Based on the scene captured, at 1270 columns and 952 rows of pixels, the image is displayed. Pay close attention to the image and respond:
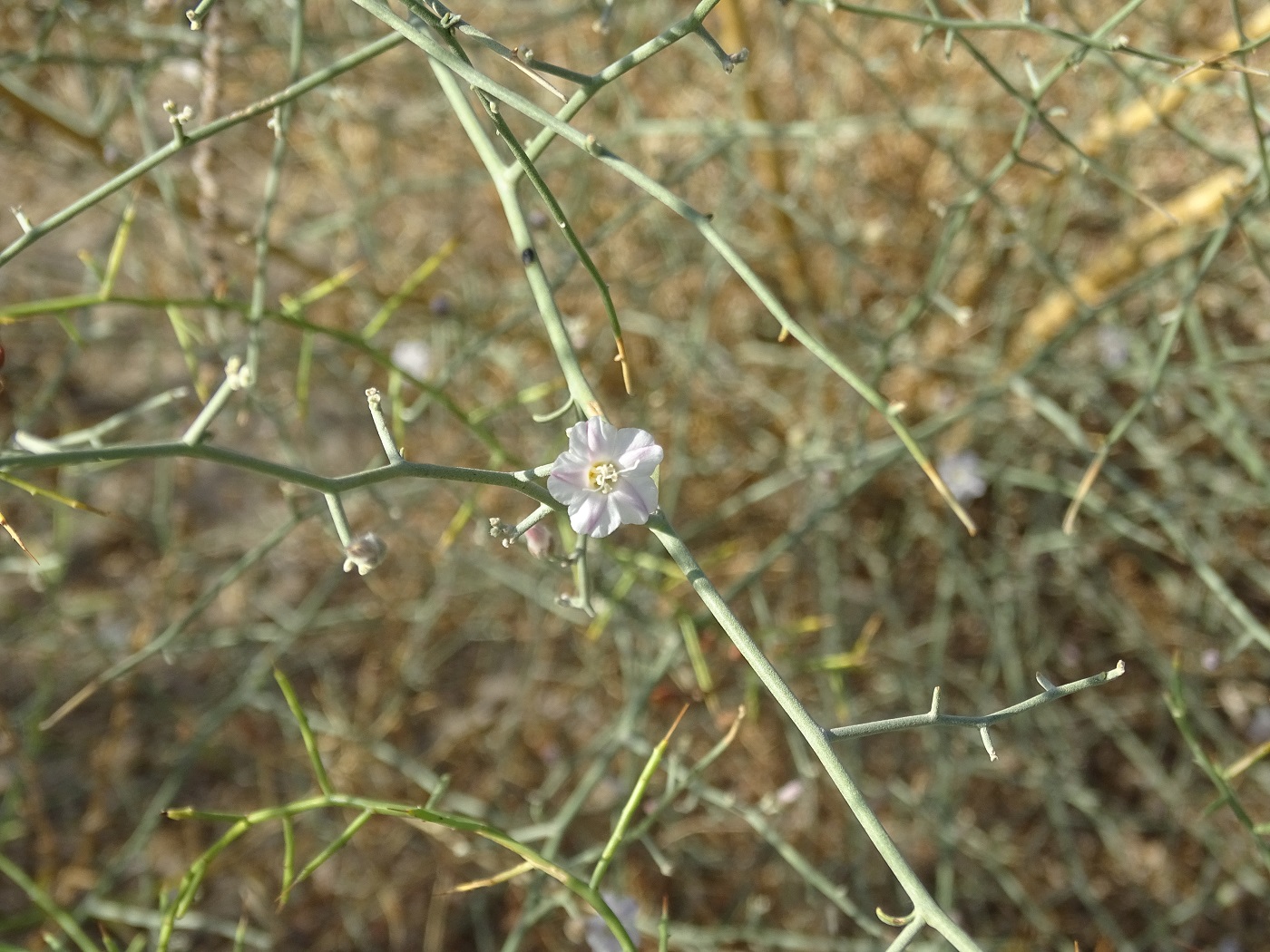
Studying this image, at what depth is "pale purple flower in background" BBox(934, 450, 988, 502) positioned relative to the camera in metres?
3.01

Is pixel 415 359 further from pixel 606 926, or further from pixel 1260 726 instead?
pixel 1260 726

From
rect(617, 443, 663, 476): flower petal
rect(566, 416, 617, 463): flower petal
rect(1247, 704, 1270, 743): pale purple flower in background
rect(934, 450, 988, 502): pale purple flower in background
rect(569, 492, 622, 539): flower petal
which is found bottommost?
rect(1247, 704, 1270, 743): pale purple flower in background

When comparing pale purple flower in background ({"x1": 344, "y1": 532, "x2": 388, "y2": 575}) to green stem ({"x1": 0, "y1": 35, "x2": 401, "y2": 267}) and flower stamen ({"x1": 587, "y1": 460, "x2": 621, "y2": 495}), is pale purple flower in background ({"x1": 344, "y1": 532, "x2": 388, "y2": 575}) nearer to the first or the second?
flower stamen ({"x1": 587, "y1": 460, "x2": 621, "y2": 495})

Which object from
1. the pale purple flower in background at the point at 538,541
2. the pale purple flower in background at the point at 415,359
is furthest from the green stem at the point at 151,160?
the pale purple flower in background at the point at 415,359

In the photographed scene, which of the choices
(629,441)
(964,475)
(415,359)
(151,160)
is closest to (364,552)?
(629,441)

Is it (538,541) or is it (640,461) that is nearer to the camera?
(640,461)

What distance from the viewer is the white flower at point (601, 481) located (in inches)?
46.3

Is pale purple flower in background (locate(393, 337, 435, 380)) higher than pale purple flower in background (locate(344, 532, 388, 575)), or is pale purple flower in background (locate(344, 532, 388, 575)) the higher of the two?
pale purple flower in background (locate(344, 532, 388, 575))

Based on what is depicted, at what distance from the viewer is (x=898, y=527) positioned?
11.4ft

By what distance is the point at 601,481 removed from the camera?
47.5 inches

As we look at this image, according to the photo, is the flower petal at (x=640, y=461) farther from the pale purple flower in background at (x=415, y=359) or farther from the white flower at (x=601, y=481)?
the pale purple flower in background at (x=415, y=359)

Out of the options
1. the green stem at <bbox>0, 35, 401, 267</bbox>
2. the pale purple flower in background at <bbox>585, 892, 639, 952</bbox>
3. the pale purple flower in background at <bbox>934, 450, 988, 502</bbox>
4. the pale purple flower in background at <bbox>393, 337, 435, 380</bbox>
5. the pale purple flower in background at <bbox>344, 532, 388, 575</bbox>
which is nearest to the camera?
the pale purple flower in background at <bbox>344, 532, 388, 575</bbox>

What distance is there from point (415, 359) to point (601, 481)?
7.18ft

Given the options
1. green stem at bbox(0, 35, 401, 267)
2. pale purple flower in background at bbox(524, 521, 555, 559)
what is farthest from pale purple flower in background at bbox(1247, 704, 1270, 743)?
green stem at bbox(0, 35, 401, 267)
